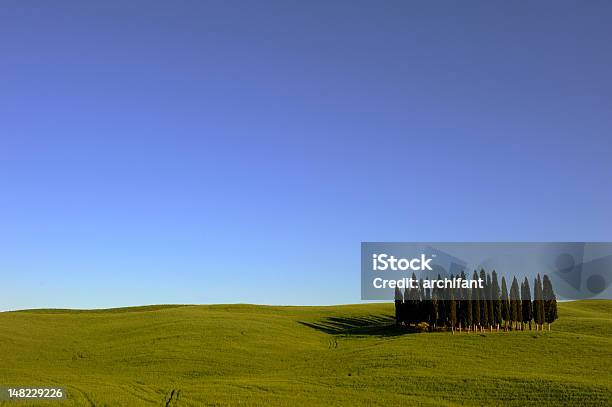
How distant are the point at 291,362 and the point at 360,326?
37.7 meters

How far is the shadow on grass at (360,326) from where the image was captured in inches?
3514

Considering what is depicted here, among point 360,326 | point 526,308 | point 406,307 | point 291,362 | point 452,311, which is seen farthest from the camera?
point 360,326

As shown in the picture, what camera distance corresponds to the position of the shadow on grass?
89250 millimetres

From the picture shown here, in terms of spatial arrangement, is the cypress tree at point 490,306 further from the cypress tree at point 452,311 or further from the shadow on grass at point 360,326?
the shadow on grass at point 360,326

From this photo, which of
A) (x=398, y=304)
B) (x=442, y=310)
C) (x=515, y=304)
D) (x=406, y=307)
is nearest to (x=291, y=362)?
(x=442, y=310)

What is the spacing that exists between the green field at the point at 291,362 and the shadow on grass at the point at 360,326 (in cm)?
58

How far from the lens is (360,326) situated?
333 feet

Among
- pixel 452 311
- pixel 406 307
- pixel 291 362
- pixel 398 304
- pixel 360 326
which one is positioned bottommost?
pixel 291 362

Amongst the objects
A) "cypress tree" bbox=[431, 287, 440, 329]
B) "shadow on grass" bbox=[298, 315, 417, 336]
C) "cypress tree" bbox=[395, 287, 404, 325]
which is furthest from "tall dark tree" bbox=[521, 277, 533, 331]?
"cypress tree" bbox=[395, 287, 404, 325]

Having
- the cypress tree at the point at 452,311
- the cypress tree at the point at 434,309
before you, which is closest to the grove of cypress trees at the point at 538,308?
the cypress tree at the point at 452,311

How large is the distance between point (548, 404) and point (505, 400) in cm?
300

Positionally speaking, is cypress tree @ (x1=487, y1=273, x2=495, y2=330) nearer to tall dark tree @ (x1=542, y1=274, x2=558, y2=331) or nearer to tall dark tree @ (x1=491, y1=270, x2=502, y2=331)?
tall dark tree @ (x1=491, y1=270, x2=502, y2=331)

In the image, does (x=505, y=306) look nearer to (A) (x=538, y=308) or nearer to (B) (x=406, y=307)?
(A) (x=538, y=308)

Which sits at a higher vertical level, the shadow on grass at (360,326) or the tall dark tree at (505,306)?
the tall dark tree at (505,306)
